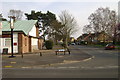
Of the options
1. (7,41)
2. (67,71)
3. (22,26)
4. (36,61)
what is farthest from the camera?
(22,26)

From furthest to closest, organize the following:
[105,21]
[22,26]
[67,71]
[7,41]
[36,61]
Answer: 1. [105,21]
2. [22,26]
3. [7,41]
4. [36,61]
5. [67,71]

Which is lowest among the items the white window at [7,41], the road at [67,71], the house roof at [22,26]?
the road at [67,71]

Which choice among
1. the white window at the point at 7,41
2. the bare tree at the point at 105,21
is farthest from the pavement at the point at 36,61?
the bare tree at the point at 105,21

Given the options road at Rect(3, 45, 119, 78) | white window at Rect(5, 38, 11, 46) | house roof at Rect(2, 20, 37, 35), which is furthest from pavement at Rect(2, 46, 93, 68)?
house roof at Rect(2, 20, 37, 35)

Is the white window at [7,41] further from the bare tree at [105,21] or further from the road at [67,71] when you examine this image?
the bare tree at [105,21]

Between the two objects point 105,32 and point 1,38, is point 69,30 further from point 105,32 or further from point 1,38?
point 1,38

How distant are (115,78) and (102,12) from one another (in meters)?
48.9

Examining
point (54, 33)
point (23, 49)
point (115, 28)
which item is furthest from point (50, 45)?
point (115, 28)

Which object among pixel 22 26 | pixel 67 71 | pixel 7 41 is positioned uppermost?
pixel 22 26

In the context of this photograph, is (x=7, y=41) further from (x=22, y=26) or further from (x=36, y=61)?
(x=36, y=61)

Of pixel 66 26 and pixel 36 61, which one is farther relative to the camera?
pixel 66 26

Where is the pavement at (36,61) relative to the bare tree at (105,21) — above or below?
below

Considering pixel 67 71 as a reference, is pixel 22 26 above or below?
above

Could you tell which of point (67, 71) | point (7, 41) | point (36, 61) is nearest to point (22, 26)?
point (7, 41)
